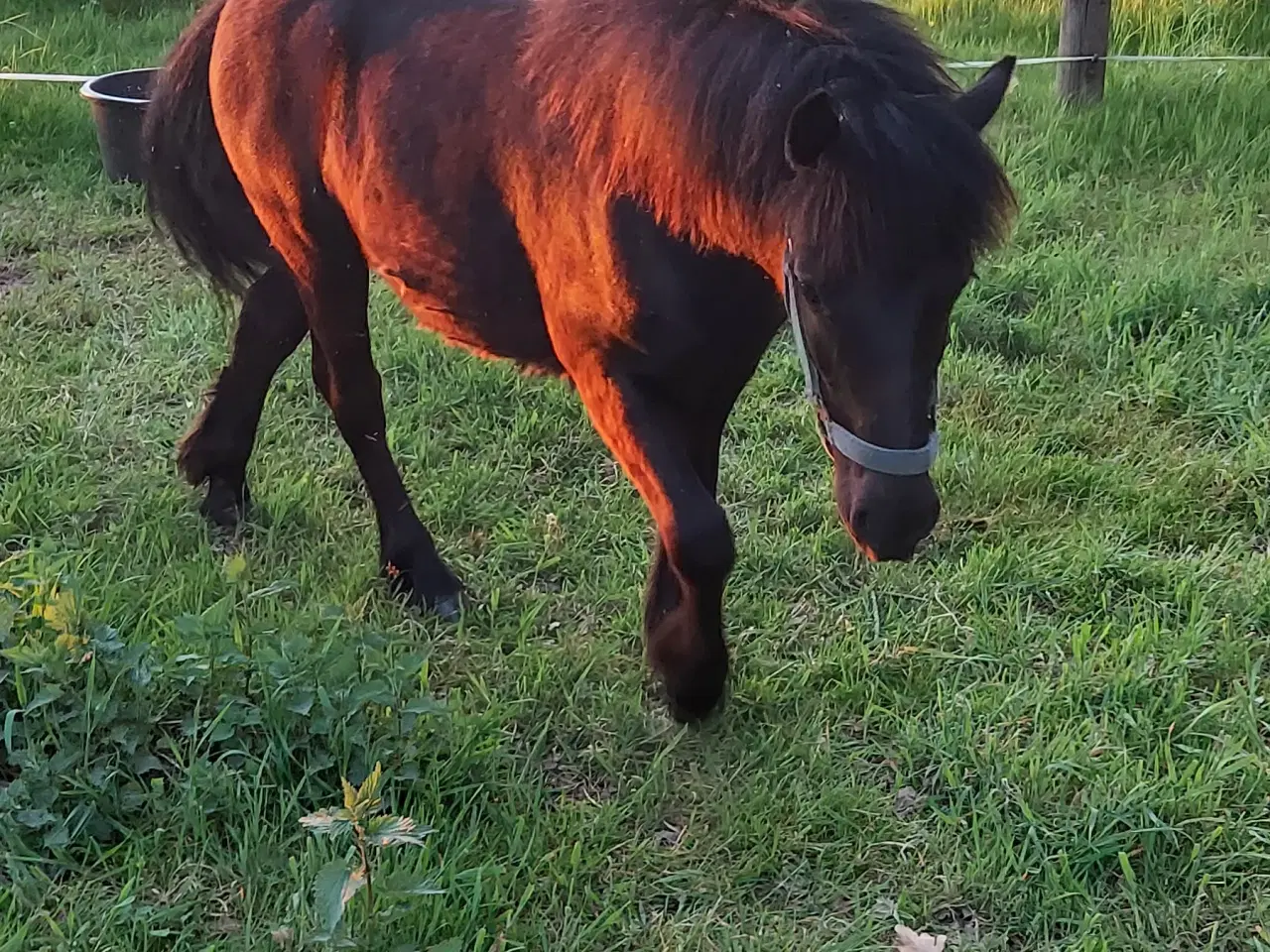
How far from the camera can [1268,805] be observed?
2.37 metres

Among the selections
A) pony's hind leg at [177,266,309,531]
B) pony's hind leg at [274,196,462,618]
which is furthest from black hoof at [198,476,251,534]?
pony's hind leg at [274,196,462,618]

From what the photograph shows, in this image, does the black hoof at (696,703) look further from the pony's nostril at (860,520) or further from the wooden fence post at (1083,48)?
the wooden fence post at (1083,48)

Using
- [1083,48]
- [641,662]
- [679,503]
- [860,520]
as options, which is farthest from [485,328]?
[1083,48]

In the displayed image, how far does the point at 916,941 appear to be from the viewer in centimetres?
211

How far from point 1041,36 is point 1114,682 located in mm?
5346

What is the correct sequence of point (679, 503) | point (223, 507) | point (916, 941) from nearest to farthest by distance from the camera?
point (916, 941), point (679, 503), point (223, 507)

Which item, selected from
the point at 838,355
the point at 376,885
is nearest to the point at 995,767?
the point at 838,355

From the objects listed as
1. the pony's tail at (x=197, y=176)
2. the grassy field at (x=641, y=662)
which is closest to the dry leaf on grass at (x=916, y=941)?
the grassy field at (x=641, y=662)

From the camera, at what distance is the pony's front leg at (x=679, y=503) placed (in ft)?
7.53

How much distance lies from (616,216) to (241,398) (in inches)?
59.0

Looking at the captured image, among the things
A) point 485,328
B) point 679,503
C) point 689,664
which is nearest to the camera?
point 679,503

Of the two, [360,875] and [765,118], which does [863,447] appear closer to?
[765,118]

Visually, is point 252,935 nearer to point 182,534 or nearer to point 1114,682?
point 182,534

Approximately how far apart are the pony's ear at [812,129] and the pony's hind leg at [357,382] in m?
1.43
